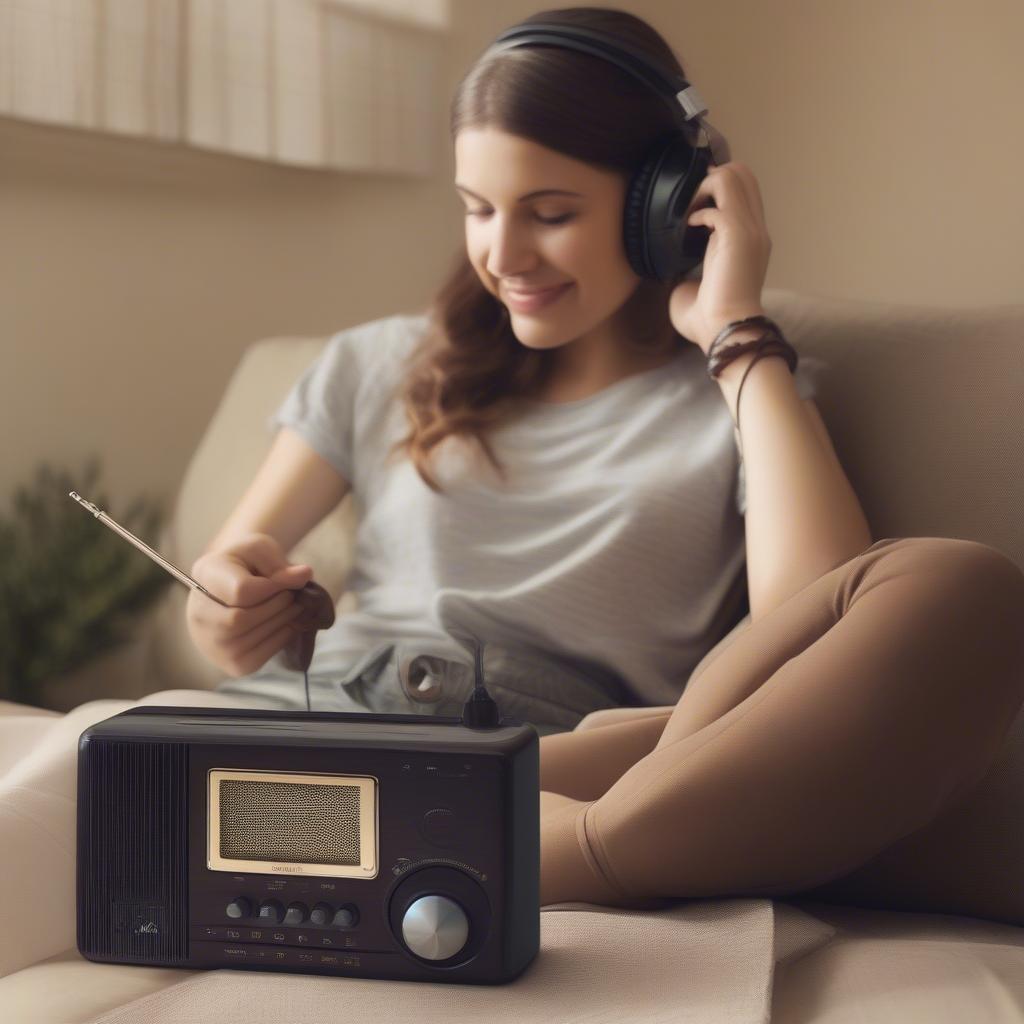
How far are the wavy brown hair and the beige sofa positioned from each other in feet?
0.72

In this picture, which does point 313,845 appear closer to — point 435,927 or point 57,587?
point 435,927

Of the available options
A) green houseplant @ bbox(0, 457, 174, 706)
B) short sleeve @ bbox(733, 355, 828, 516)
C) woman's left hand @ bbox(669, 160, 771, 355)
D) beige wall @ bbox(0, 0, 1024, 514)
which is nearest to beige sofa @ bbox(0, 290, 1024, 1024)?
short sleeve @ bbox(733, 355, 828, 516)

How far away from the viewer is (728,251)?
1111 millimetres

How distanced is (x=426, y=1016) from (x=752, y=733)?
0.75 feet

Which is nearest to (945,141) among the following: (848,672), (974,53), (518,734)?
(974,53)

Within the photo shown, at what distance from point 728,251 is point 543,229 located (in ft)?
0.51

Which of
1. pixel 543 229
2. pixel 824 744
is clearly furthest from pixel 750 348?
pixel 824 744

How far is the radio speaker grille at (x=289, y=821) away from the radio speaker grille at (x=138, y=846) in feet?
0.08

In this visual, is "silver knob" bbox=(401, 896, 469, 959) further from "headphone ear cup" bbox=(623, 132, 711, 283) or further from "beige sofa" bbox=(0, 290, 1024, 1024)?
"headphone ear cup" bbox=(623, 132, 711, 283)

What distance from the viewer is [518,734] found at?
0.60 m

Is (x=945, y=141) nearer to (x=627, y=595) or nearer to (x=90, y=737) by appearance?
(x=627, y=595)

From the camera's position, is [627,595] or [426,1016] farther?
[627,595]

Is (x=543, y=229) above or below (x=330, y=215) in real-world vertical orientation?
below

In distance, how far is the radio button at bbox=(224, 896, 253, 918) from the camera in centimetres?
62
